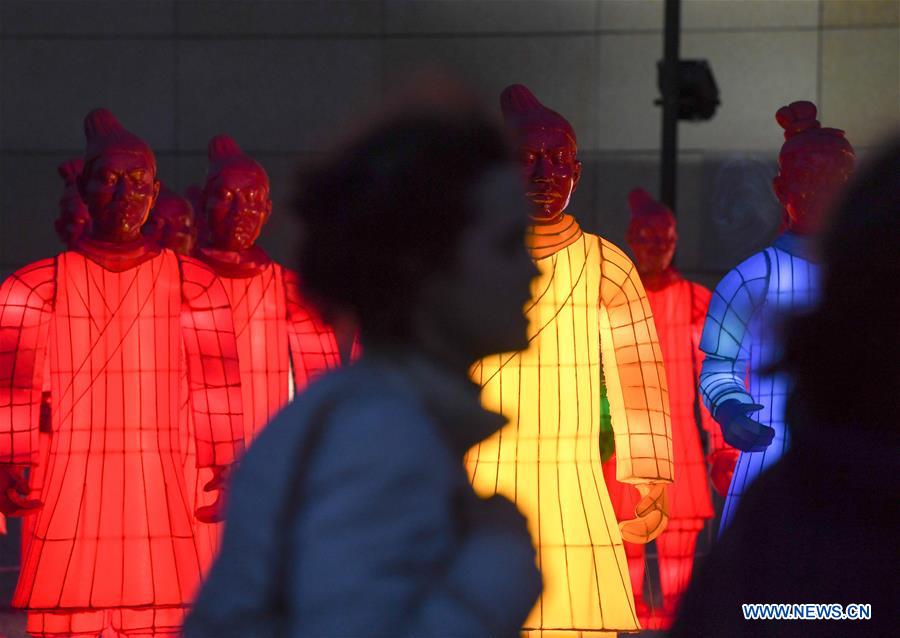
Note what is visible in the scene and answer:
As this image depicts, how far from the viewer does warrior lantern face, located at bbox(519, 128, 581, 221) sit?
13.0 ft

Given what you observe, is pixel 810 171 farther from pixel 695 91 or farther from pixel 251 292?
pixel 695 91

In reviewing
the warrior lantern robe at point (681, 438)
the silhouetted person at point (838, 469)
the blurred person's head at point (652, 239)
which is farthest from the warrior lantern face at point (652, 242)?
the silhouetted person at point (838, 469)

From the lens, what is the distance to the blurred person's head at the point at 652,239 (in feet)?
21.1

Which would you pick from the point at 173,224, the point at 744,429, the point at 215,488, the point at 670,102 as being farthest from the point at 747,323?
the point at 670,102

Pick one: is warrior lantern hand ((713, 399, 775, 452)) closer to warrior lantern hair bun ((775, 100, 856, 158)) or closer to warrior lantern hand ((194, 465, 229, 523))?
warrior lantern hair bun ((775, 100, 856, 158))

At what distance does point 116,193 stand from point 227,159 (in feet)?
2.74

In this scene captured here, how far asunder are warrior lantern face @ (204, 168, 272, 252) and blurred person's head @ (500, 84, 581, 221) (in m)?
1.37

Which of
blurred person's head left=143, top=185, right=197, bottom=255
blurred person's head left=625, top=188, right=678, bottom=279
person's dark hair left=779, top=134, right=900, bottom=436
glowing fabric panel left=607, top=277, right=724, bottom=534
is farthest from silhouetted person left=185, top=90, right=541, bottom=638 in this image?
blurred person's head left=143, top=185, right=197, bottom=255

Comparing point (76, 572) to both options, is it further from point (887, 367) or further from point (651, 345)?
point (887, 367)

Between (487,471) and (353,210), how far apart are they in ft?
7.62

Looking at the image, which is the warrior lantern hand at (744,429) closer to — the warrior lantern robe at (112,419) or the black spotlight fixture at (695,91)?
the warrior lantern robe at (112,419)

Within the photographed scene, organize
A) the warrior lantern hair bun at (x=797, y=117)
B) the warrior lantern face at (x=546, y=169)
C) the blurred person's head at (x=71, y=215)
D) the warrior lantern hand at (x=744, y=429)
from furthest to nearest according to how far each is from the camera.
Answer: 1. the blurred person's head at (x=71, y=215)
2. the warrior lantern hair bun at (x=797, y=117)
3. the warrior lantern face at (x=546, y=169)
4. the warrior lantern hand at (x=744, y=429)

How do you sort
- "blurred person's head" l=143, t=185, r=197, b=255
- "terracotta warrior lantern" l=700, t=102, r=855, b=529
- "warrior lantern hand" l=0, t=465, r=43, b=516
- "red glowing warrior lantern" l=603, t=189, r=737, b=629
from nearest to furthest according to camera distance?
"terracotta warrior lantern" l=700, t=102, r=855, b=529
"warrior lantern hand" l=0, t=465, r=43, b=516
"red glowing warrior lantern" l=603, t=189, r=737, b=629
"blurred person's head" l=143, t=185, r=197, b=255

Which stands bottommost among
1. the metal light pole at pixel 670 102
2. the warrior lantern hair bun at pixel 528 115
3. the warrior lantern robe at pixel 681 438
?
the warrior lantern robe at pixel 681 438
